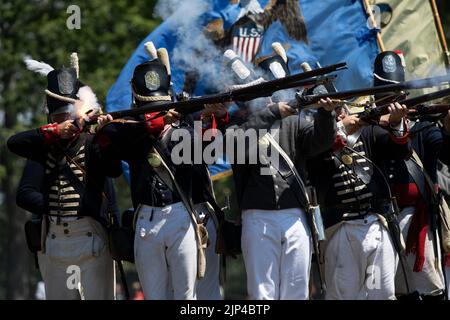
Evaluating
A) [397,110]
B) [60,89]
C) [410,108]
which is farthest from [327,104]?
[60,89]

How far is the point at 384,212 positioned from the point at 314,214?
2.67 ft

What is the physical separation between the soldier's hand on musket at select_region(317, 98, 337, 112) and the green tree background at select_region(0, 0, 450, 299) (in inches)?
484

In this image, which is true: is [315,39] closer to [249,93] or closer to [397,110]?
[397,110]

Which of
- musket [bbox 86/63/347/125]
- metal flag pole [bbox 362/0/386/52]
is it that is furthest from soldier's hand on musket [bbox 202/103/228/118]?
metal flag pole [bbox 362/0/386/52]

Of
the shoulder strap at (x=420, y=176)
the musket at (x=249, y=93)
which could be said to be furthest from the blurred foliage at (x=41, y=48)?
the musket at (x=249, y=93)

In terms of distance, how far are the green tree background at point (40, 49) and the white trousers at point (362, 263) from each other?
11674mm

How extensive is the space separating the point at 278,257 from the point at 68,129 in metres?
1.98

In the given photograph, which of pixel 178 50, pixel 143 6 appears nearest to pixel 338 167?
pixel 178 50

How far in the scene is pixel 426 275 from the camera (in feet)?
30.9

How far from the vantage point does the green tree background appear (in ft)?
67.5

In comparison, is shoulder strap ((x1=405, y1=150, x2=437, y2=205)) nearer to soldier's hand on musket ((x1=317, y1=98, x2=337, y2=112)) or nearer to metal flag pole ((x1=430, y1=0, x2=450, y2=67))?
soldier's hand on musket ((x1=317, y1=98, x2=337, y2=112))

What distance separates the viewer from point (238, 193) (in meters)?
8.46
